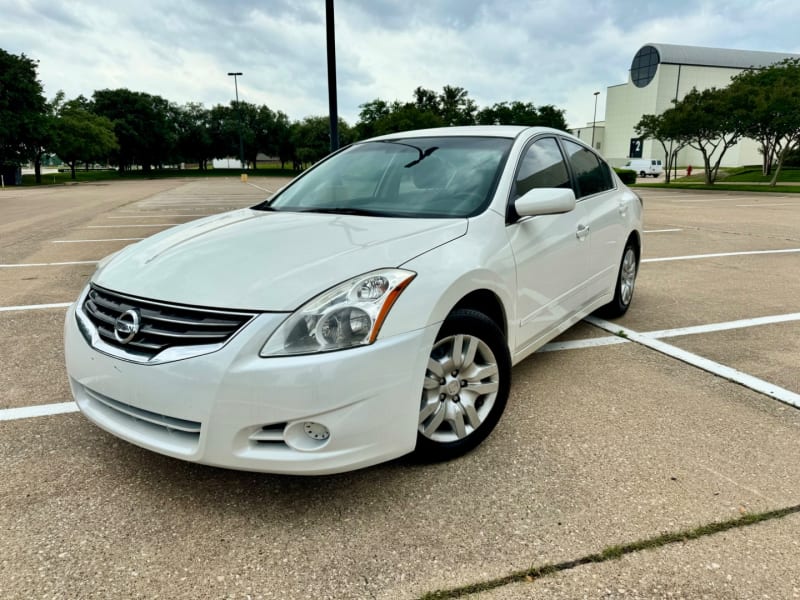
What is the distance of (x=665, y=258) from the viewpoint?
7996 mm

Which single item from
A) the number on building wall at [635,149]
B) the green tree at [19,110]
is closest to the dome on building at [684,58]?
the number on building wall at [635,149]

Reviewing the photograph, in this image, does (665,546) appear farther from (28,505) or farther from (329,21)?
(329,21)

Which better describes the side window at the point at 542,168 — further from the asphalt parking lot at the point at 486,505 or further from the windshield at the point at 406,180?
the asphalt parking lot at the point at 486,505

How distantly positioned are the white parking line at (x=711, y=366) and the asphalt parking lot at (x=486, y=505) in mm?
18

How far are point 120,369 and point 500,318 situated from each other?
1720 mm

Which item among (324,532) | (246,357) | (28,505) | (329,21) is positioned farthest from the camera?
(329,21)

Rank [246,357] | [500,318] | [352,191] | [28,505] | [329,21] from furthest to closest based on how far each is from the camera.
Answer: [329,21], [352,191], [500,318], [28,505], [246,357]

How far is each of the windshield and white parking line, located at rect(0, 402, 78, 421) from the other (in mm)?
1584

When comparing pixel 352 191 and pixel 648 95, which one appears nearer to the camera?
pixel 352 191

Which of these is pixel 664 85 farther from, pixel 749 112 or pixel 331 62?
pixel 331 62

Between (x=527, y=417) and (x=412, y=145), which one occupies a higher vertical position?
(x=412, y=145)

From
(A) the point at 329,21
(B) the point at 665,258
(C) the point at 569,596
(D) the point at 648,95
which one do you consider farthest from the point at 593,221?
(D) the point at 648,95

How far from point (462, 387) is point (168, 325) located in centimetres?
124

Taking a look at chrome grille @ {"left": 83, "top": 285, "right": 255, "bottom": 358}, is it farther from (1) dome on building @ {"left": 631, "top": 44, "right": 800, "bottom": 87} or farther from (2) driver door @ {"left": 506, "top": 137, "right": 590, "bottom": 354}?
(1) dome on building @ {"left": 631, "top": 44, "right": 800, "bottom": 87}
